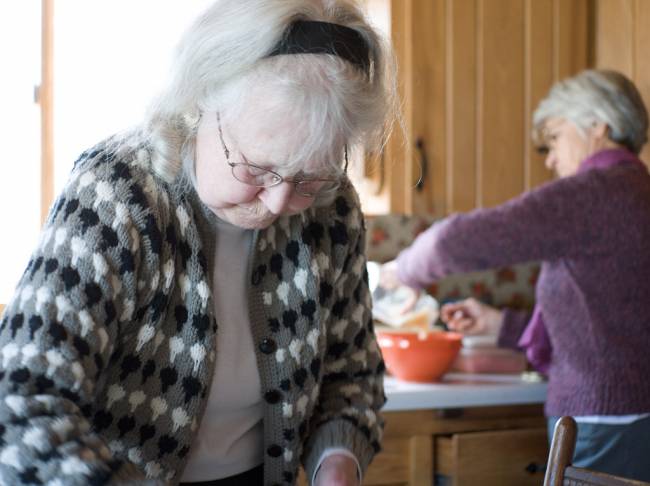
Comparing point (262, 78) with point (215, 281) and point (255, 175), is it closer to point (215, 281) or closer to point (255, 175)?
point (255, 175)

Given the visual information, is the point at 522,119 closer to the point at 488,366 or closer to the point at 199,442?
the point at 488,366

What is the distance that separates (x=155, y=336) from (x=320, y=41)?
37cm

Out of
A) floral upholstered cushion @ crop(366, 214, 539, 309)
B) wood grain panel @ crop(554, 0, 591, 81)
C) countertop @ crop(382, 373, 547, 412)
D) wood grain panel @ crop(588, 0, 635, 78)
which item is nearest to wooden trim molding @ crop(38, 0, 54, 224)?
floral upholstered cushion @ crop(366, 214, 539, 309)

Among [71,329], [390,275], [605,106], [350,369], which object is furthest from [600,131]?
[71,329]

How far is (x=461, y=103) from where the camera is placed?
264cm

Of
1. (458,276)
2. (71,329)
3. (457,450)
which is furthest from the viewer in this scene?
(458,276)

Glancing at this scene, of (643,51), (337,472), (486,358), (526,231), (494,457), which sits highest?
(643,51)

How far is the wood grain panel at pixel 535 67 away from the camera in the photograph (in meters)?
2.73

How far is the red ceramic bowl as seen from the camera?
6.95 ft

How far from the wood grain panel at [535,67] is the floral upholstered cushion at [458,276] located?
0.93ft

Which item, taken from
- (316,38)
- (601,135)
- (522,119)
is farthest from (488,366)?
(316,38)

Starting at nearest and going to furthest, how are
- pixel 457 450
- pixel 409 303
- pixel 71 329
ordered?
1. pixel 71 329
2. pixel 457 450
3. pixel 409 303

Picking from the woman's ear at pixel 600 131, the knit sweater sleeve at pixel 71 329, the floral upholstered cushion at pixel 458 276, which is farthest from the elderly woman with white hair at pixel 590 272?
the knit sweater sleeve at pixel 71 329

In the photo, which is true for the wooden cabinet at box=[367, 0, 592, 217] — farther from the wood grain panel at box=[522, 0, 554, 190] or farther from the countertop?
the countertop
